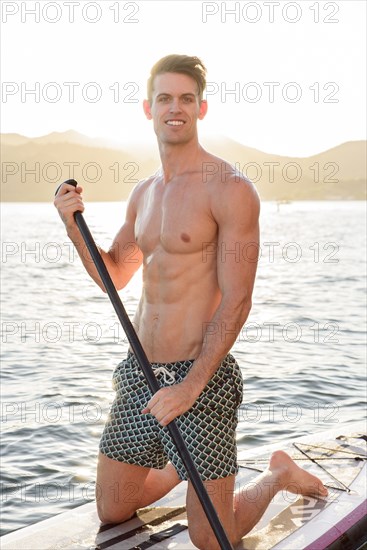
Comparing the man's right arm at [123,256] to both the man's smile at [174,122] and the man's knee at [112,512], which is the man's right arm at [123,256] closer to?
the man's smile at [174,122]

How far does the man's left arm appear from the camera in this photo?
4234 mm

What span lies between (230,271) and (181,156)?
742 millimetres

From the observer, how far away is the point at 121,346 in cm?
1436

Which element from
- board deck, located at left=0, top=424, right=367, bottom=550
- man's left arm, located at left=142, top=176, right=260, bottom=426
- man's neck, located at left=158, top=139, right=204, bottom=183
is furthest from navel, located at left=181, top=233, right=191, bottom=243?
board deck, located at left=0, top=424, right=367, bottom=550

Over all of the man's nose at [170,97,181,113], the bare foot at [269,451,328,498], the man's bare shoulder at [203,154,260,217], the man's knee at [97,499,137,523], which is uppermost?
the man's nose at [170,97,181,113]

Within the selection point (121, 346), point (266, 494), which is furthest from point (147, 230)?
point (121, 346)

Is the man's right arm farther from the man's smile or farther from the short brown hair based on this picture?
the short brown hair

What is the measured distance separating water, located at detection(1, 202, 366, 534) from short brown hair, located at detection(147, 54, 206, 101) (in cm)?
399

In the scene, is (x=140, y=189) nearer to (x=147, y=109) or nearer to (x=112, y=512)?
(x=147, y=109)

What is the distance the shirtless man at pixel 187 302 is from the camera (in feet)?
14.1

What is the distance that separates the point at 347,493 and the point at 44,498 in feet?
9.46

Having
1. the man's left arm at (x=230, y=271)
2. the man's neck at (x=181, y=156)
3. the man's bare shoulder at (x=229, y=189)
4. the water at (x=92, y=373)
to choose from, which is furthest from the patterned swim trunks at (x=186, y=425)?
the water at (x=92, y=373)

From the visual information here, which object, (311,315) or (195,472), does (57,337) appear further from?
(195,472)

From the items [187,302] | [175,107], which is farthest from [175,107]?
[187,302]
